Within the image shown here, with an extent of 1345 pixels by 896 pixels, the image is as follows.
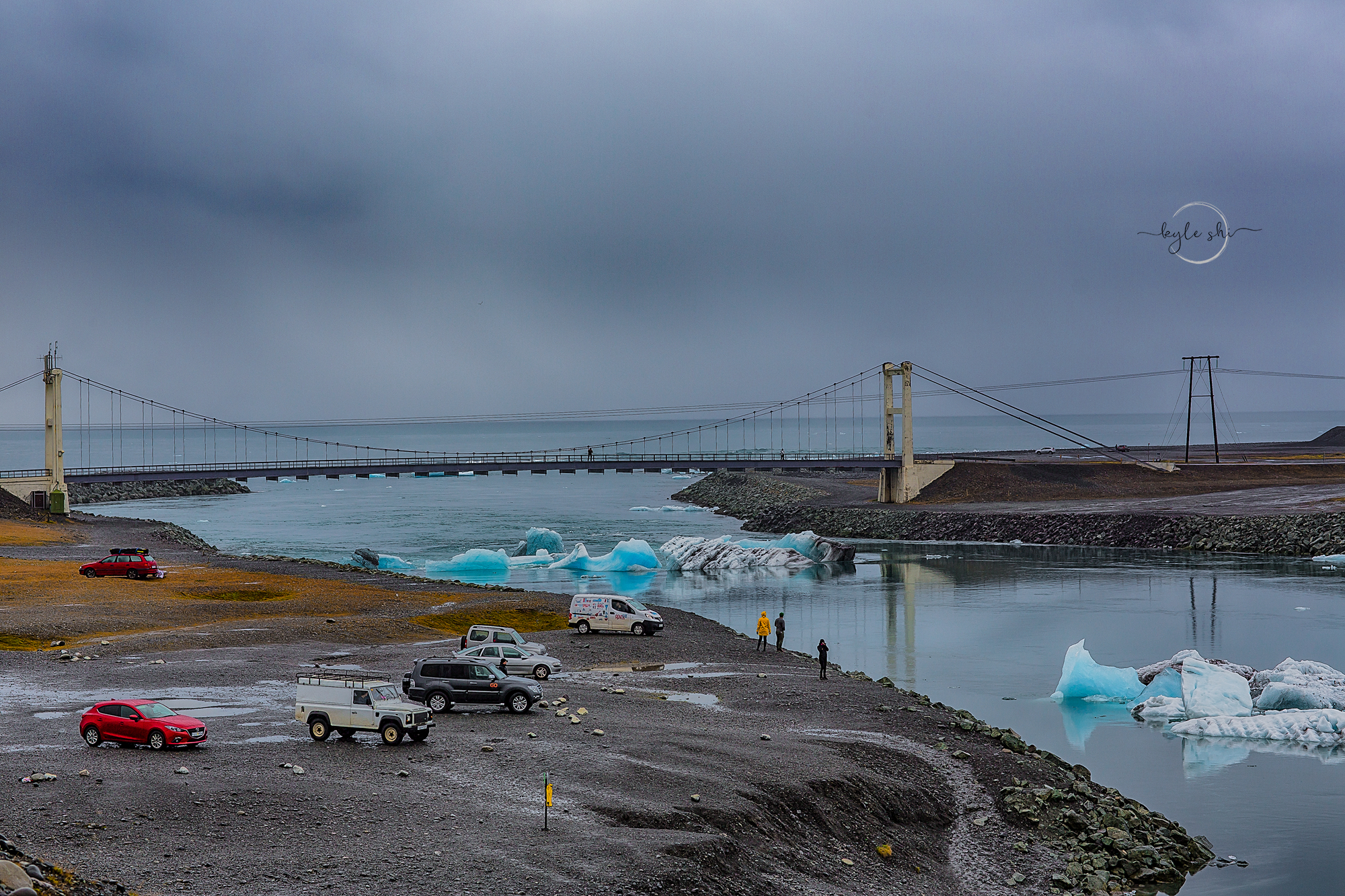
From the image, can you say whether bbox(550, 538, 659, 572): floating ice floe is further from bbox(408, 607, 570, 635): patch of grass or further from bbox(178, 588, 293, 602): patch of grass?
bbox(408, 607, 570, 635): patch of grass

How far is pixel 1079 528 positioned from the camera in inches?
2938

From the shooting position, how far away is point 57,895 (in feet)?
36.6

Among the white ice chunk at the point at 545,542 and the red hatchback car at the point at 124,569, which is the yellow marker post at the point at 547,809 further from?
the white ice chunk at the point at 545,542

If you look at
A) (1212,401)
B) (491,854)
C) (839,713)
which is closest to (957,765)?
(839,713)

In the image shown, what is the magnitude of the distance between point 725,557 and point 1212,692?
38821 millimetres

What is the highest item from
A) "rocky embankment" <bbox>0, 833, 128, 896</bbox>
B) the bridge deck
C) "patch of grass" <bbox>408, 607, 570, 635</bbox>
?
the bridge deck

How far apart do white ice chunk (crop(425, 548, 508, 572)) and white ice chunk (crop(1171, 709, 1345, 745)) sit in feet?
150

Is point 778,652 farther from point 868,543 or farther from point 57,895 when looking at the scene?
point 868,543

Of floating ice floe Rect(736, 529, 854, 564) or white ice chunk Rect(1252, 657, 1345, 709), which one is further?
floating ice floe Rect(736, 529, 854, 564)

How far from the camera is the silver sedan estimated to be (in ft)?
84.9

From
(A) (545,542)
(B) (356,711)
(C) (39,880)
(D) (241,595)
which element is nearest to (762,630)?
(B) (356,711)

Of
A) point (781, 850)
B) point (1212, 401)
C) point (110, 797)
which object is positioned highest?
point (1212, 401)

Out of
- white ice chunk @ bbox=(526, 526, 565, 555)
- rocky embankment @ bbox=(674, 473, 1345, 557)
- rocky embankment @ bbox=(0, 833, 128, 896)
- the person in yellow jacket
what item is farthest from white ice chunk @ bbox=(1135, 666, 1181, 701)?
white ice chunk @ bbox=(526, 526, 565, 555)

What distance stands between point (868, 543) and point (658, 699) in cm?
5651
